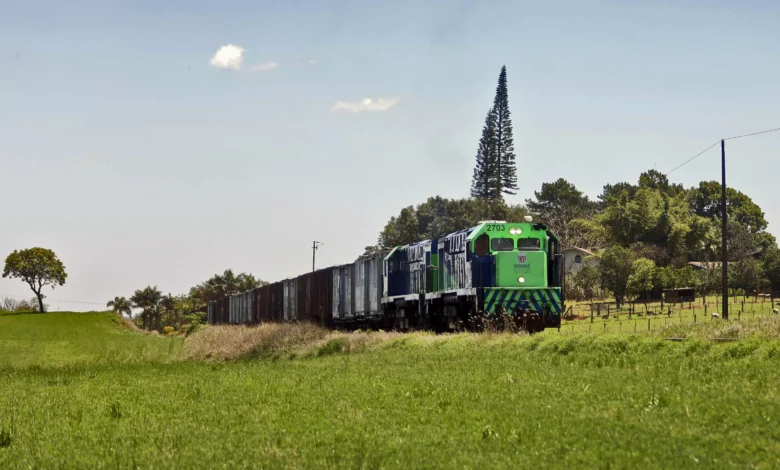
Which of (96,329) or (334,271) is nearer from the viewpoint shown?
(334,271)

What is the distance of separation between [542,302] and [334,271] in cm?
2228

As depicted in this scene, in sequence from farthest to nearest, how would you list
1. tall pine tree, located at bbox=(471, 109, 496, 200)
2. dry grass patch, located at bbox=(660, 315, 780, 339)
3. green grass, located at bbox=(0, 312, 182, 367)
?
tall pine tree, located at bbox=(471, 109, 496, 200), green grass, located at bbox=(0, 312, 182, 367), dry grass patch, located at bbox=(660, 315, 780, 339)

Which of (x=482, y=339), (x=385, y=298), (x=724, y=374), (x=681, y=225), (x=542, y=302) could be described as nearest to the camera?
(x=724, y=374)

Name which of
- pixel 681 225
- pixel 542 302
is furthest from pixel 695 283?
pixel 542 302

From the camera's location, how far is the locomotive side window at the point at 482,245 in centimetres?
3097

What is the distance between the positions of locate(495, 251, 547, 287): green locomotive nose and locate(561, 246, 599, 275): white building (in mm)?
73187

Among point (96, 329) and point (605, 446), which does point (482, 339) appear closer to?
point (605, 446)

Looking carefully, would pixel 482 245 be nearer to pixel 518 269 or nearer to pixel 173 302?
pixel 518 269

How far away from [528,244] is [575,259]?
253 ft

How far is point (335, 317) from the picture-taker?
166ft

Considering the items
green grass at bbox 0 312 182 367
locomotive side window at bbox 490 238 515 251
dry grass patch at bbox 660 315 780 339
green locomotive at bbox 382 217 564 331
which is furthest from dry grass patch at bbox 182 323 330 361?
dry grass patch at bbox 660 315 780 339

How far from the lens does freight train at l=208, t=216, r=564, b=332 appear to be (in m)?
30.3

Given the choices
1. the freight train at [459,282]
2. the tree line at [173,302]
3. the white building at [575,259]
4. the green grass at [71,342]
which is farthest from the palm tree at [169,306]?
the freight train at [459,282]

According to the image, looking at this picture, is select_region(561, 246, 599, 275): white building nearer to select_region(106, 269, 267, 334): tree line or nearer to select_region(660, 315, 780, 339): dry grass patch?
select_region(106, 269, 267, 334): tree line
